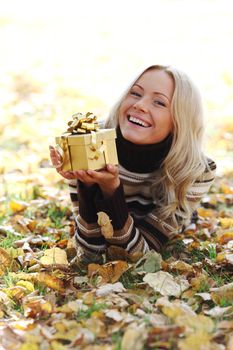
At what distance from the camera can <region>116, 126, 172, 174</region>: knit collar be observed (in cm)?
277

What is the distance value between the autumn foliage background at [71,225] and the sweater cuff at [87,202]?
0.20 m

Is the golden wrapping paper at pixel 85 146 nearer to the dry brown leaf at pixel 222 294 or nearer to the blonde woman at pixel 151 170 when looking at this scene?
the blonde woman at pixel 151 170

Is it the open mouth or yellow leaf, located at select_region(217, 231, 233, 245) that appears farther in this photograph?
yellow leaf, located at select_region(217, 231, 233, 245)

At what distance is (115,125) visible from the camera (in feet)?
9.47

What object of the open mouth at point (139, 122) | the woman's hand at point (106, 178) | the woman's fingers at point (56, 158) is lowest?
the woman's hand at point (106, 178)

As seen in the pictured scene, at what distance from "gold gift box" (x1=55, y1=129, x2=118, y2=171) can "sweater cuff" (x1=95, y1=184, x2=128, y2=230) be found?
0.16m

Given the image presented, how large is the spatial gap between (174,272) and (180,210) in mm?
439

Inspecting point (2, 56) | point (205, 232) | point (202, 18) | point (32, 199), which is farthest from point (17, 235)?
point (202, 18)

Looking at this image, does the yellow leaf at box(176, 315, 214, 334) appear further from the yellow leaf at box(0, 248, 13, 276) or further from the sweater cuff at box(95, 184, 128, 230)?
the yellow leaf at box(0, 248, 13, 276)

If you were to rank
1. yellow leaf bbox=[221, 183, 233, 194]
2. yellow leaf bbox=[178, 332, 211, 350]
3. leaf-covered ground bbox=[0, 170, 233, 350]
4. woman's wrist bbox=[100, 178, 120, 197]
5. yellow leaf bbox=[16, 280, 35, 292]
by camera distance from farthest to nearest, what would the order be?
yellow leaf bbox=[221, 183, 233, 194], woman's wrist bbox=[100, 178, 120, 197], yellow leaf bbox=[16, 280, 35, 292], leaf-covered ground bbox=[0, 170, 233, 350], yellow leaf bbox=[178, 332, 211, 350]

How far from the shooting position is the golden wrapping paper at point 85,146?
7.70 feet

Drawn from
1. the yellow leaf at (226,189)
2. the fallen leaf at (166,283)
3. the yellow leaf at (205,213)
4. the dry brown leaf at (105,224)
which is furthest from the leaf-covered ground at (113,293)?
the yellow leaf at (226,189)

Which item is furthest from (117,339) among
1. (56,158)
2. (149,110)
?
(149,110)

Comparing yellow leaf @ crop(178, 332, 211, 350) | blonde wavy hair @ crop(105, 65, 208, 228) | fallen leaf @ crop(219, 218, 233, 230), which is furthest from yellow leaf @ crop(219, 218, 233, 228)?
yellow leaf @ crop(178, 332, 211, 350)
